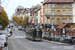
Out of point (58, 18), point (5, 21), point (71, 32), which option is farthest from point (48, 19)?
point (5, 21)

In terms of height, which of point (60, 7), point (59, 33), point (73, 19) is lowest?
point (59, 33)

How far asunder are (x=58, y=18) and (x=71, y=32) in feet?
36.3

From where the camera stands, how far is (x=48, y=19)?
216 feet

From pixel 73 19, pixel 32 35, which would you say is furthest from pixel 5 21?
pixel 32 35

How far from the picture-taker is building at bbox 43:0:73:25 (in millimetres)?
64000

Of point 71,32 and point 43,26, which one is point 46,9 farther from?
point 71,32

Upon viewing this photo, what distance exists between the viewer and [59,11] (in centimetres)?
6488

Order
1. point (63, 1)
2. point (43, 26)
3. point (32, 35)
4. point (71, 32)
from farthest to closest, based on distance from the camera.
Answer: point (43, 26)
point (63, 1)
point (71, 32)
point (32, 35)

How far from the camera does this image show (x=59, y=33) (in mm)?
64000

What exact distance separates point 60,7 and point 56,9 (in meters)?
1.51

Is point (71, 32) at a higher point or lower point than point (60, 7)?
lower

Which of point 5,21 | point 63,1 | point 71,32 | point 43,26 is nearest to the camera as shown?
point 71,32

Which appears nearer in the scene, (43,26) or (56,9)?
(56,9)

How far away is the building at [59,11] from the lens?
64000 mm
